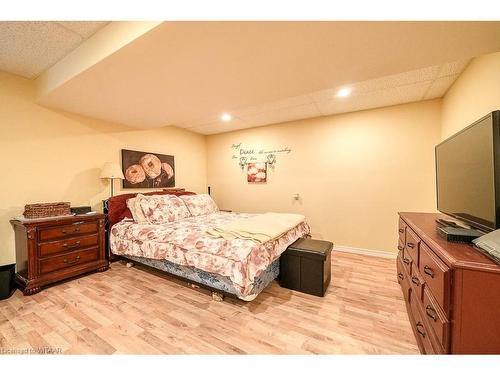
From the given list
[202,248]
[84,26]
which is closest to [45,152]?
[84,26]

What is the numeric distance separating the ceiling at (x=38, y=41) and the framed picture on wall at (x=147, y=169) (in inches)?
56.6

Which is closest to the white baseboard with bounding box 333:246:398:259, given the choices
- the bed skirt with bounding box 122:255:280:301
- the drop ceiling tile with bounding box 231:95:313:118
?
the bed skirt with bounding box 122:255:280:301

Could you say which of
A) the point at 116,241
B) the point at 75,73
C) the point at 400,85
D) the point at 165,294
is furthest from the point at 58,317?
the point at 400,85

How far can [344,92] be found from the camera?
267 centimetres

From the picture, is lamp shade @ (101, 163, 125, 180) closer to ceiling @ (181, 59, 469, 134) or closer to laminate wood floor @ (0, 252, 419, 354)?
laminate wood floor @ (0, 252, 419, 354)

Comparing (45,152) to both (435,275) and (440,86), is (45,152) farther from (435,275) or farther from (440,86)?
(440,86)

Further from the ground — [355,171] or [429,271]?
[355,171]

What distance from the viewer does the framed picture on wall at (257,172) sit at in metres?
4.20

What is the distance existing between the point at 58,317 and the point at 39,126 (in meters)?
2.23

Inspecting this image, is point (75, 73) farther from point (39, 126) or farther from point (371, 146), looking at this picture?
point (371, 146)

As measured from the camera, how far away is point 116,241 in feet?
9.17

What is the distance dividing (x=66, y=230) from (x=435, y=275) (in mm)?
3357

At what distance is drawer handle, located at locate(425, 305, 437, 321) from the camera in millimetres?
1044
